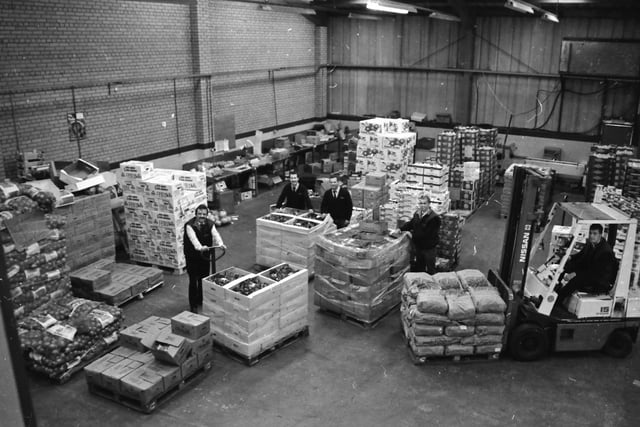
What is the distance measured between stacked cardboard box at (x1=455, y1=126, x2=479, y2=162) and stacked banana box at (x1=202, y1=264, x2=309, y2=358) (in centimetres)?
1049

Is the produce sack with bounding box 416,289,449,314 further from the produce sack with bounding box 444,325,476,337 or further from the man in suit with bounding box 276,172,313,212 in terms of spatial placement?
the man in suit with bounding box 276,172,313,212

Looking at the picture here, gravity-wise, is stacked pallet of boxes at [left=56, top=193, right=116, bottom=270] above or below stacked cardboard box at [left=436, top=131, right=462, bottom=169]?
below

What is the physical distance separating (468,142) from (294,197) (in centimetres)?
778

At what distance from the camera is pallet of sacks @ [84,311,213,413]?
7578 millimetres

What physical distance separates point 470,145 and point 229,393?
1275 centimetres

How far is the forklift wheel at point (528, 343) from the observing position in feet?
28.3

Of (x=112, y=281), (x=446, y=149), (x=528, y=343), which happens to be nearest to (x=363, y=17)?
(x=446, y=149)

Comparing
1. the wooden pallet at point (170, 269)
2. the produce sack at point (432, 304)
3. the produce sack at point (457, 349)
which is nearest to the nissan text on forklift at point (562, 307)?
the produce sack at point (457, 349)

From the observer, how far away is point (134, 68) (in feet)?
50.1

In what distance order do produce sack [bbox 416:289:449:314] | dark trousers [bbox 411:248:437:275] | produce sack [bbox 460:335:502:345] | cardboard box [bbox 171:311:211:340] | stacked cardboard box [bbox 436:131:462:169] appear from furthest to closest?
stacked cardboard box [bbox 436:131:462:169] → dark trousers [bbox 411:248:437:275] → produce sack [bbox 460:335:502:345] → produce sack [bbox 416:289:449:314] → cardboard box [bbox 171:311:211:340]

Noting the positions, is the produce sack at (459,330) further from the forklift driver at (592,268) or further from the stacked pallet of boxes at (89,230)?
the stacked pallet of boxes at (89,230)

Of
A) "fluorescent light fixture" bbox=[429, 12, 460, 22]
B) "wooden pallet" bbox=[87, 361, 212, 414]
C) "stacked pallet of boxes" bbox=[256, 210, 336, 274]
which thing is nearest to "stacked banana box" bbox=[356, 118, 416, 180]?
"fluorescent light fixture" bbox=[429, 12, 460, 22]

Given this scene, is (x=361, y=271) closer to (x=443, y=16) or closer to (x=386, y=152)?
(x=386, y=152)

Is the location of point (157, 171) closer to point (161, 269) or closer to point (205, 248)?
point (161, 269)
